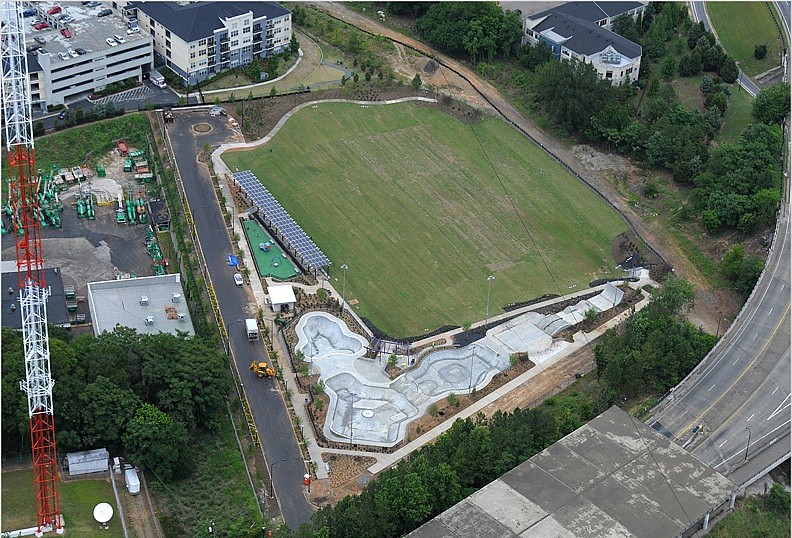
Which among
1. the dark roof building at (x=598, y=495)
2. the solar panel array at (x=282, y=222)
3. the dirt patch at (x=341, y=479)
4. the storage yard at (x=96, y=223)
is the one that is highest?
the dark roof building at (x=598, y=495)

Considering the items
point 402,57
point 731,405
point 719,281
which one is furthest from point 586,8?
point 731,405

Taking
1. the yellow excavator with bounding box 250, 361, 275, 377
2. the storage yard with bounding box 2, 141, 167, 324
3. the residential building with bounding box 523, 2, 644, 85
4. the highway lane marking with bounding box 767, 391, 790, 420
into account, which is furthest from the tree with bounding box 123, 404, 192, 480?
the residential building with bounding box 523, 2, 644, 85

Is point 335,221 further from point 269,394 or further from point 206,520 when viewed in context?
point 206,520

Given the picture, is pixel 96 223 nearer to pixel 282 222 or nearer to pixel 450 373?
pixel 282 222

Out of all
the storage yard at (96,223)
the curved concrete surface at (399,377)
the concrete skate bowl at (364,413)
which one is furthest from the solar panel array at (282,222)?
the concrete skate bowl at (364,413)

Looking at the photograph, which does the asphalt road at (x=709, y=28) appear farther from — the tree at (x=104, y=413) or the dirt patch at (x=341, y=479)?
the tree at (x=104, y=413)

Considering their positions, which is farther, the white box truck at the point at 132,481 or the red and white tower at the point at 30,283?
the white box truck at the point at 132,481

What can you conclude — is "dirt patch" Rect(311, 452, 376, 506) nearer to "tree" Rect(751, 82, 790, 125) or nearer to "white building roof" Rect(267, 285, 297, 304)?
"white building roof" Rect(267, 285, 297, 304)
